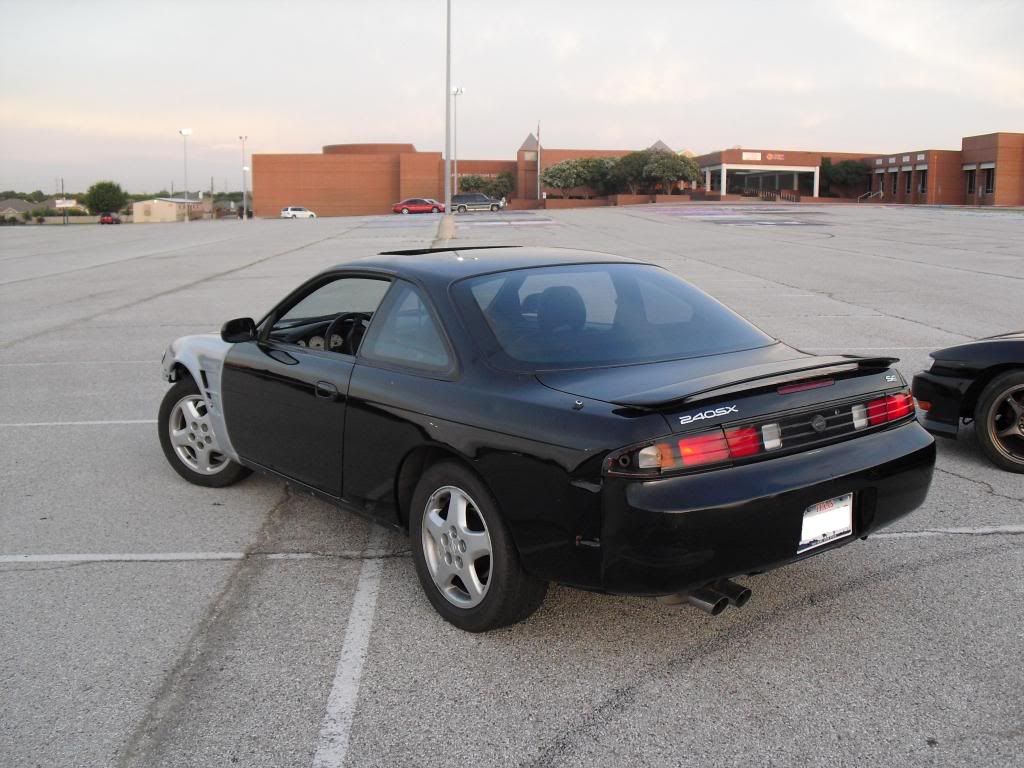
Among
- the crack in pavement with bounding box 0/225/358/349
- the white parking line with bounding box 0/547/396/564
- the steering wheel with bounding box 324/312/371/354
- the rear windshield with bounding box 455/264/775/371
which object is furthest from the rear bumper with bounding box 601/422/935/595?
the crack in pavement with bounding box 0/225/358/349

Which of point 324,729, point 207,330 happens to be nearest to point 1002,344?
point 324,729

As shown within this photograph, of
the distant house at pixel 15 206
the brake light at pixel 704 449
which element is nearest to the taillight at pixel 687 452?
the brake light at pixel 704 449

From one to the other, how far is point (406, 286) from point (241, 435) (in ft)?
5.13

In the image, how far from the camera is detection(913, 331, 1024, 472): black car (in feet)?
19.9

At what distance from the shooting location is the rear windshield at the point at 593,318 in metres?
4.14

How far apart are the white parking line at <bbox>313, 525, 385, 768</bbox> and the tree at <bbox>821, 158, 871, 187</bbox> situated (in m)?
99.5

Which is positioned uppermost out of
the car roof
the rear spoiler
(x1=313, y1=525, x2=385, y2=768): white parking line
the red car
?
the red car

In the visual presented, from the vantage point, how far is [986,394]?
6.15 m

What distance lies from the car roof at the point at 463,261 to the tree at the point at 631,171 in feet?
289

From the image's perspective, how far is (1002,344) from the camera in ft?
20.0

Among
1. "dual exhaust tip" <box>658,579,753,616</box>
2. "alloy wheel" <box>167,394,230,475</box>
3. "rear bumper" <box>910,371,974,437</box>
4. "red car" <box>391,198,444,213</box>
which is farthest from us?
"red car" <box>391,198,444,213</box>

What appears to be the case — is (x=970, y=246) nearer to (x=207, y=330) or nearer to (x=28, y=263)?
(x=207, y=330)

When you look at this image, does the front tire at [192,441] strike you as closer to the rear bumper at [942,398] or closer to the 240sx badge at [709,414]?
the 240sx badge at [709,414]

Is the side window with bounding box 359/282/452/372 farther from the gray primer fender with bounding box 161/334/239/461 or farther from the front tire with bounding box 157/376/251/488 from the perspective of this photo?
the front tire with bounding box 157/376/251/488
